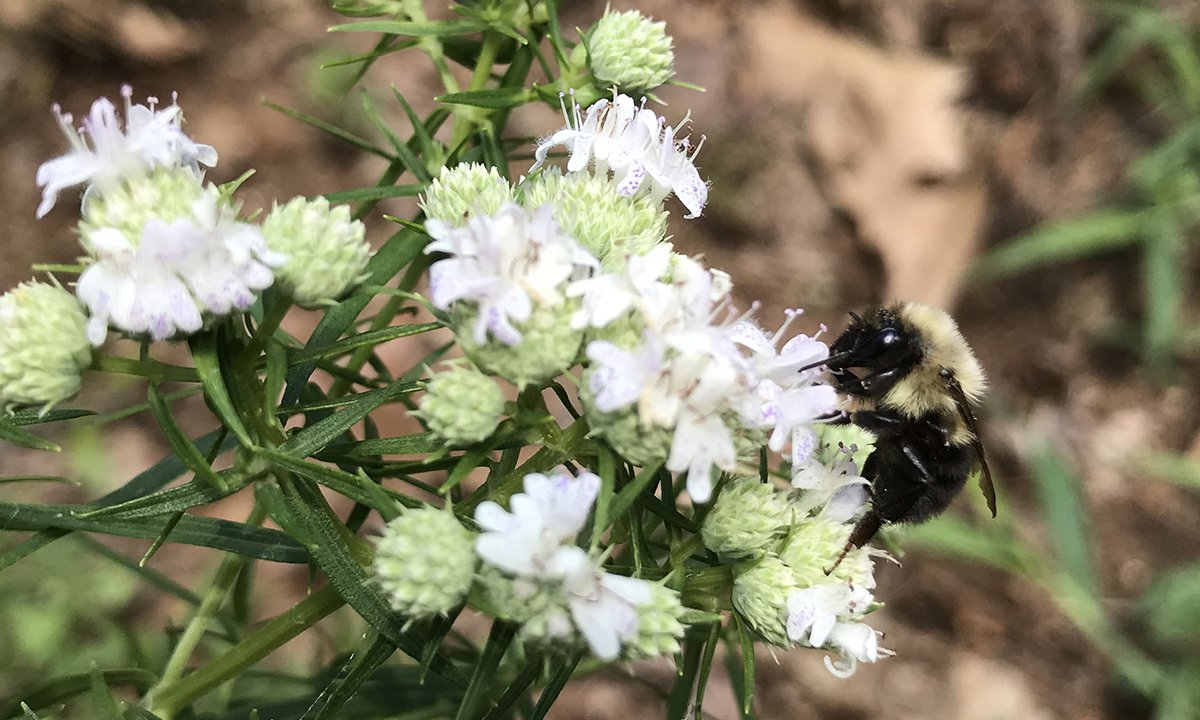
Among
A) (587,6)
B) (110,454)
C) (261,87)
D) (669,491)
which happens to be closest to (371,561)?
(669,491)

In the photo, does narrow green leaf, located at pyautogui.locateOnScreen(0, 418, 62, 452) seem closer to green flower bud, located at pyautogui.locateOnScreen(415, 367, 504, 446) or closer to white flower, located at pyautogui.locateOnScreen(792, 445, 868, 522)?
green flower bud, located at pyautogui.locateOnScreen(415, 367, 504, 446)

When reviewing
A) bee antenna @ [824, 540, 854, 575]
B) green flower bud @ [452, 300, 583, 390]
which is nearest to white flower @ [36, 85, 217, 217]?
green flower bud @ [452, 300, 583, 390]

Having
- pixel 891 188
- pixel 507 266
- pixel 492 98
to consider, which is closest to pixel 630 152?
pixel 492 98

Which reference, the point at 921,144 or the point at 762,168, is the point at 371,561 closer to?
the point at 762,168

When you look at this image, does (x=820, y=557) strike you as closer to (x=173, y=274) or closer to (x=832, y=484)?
(x=832, y=484)

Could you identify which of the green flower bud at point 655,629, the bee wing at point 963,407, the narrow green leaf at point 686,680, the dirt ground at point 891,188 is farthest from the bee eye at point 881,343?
the dirt ground at point 891,188

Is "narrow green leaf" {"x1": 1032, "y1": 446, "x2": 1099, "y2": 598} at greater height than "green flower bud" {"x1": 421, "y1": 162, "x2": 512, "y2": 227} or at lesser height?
lesser

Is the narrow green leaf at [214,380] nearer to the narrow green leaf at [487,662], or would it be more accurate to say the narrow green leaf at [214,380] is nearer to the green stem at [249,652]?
the green stem at [249,652]

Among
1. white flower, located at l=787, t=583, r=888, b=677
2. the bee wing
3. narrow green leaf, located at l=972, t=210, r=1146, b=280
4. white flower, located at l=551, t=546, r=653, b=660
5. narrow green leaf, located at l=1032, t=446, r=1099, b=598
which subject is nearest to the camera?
white flower, located at l=551, t=546, r=653, b=660
